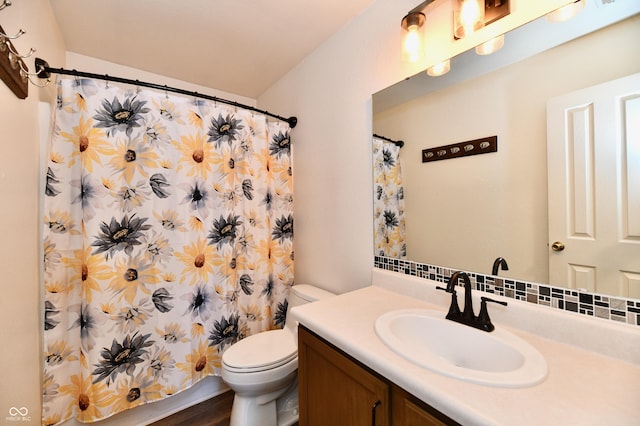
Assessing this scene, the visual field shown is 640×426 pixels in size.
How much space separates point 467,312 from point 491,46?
101 centimetres

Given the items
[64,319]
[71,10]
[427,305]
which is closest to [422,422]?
[427,305]

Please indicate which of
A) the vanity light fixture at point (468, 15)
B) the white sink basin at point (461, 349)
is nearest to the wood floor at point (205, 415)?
the white sink basin at point (461, 349)

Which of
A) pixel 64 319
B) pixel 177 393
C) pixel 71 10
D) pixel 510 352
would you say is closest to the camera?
pixel 510 352

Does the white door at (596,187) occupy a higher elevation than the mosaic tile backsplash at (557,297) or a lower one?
higher

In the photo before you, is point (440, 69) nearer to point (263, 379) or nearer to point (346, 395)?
point (346, 395)

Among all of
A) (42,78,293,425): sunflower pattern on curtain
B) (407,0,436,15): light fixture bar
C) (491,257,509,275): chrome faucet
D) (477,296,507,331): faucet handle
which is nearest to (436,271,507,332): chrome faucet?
(477,296,507,331): faucet handle

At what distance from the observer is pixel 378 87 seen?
1364 millimetres

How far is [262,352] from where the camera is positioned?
4.68 feet

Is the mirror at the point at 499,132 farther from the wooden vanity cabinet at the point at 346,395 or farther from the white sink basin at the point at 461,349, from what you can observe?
the wooden vanity cabinet at the point at 346,395

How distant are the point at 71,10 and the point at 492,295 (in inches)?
98.6

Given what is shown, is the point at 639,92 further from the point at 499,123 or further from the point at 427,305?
the point at 427,305

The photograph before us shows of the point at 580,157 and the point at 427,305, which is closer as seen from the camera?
the point at 580,157

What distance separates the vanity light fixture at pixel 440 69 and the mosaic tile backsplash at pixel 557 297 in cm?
86

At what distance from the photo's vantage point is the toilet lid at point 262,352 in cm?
133
